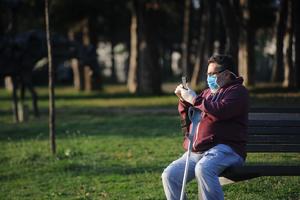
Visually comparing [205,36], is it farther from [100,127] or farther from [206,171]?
[206,171]

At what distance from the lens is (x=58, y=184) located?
31.3 ft

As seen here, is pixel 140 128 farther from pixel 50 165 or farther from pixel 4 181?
pixel 4 181

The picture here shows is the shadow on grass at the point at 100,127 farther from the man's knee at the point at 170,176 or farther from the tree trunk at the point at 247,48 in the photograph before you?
the tree trunk at the point at 247,48

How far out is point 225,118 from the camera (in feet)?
21.0

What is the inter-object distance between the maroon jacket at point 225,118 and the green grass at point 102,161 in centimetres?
148

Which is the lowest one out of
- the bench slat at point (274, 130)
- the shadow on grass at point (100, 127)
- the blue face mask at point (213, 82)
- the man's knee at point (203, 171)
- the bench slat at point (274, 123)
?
the shadow on grass at point (100, 127)

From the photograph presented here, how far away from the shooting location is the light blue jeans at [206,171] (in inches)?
246

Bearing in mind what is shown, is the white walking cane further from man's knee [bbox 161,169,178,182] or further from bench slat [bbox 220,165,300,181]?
bench slat [bbox 220,165,300,181]

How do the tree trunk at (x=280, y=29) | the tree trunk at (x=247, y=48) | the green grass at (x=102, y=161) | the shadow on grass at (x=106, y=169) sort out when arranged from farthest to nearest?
the tree trunk at (x=280, y=29)
the tree trunk at (x=247, y=48)
the shadow on grass at (x=106, y=169)
the green grass at (x=102, y=161)

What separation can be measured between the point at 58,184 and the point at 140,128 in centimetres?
579

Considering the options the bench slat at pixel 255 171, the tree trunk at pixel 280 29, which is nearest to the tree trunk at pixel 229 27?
the tree trunk at pixel 280 29

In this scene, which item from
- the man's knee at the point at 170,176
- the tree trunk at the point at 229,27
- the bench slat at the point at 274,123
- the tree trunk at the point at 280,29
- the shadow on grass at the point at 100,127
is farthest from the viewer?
the tree trunk at the point at 280,29

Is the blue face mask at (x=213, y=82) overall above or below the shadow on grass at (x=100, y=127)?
above

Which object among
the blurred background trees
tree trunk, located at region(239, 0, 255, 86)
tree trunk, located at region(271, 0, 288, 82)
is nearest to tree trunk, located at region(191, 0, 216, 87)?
the blurred background trees
